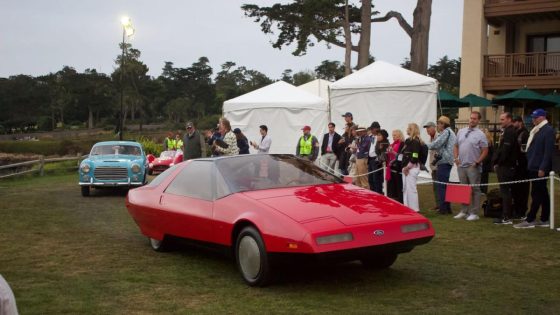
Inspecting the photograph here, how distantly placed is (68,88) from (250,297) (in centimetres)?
8914

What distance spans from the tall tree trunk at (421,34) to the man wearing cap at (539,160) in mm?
17533

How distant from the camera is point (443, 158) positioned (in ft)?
36.2

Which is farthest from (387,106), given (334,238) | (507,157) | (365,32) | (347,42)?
(347,42)

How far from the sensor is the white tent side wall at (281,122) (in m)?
18.2

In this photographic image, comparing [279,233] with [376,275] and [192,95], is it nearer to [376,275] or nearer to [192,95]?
[376,275]

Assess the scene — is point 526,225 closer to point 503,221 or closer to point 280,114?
point 503,221

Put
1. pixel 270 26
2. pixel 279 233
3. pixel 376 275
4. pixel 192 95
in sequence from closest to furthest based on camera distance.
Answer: pixel 279 233 < pixel 376 275 < pixel 270 26 < pixel 192 95

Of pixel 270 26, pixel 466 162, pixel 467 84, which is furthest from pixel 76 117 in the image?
pixel 466 162

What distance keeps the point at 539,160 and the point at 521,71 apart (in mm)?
18141

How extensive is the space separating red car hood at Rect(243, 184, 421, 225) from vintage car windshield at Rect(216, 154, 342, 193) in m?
0.20

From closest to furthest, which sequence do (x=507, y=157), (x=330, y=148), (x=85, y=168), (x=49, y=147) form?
(x=507, y=157)
(x=330, y=148)
(x=85, y=168)
(x=49, y=147)

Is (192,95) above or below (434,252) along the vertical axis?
above

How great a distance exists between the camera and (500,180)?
31.8 ft

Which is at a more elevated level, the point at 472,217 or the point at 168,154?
the point at 168,154
